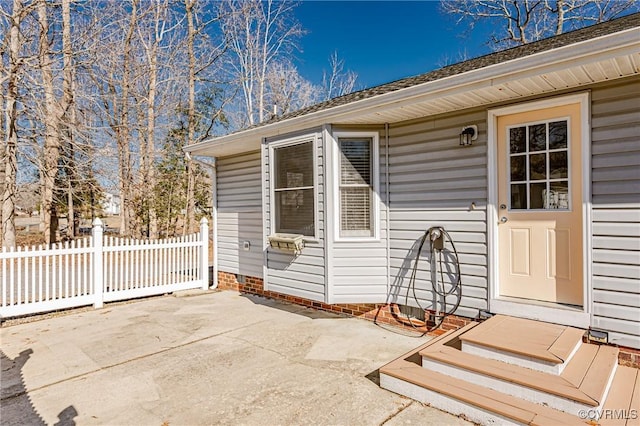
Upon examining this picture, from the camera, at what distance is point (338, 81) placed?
20344 mm

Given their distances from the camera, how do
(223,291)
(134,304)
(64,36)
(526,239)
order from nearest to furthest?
(526,239), (134,304), (223,291), (64,36)

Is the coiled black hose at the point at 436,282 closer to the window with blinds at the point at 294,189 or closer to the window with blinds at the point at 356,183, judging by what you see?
the window with blinds at the point at 356,183

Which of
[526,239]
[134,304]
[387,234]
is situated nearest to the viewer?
[526,239]

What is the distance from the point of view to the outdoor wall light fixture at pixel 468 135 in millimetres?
4004

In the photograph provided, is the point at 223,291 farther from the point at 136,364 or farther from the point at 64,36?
the point at 64,36

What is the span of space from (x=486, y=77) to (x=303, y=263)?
10.4ft

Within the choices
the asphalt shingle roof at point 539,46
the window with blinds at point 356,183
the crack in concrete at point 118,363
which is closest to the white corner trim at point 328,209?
the window with blinds at point 356,183

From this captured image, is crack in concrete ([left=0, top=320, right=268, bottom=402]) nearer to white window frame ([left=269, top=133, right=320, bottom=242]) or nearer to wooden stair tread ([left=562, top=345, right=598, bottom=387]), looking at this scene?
white window frame ([left=269, top=133, right=320, bottom=242])

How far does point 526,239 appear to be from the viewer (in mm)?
3748

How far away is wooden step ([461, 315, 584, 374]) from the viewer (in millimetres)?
2752

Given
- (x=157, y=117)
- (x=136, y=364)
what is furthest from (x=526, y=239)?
(x=157, y=117)

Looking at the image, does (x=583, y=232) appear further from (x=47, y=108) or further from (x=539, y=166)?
(x=47, y=108)

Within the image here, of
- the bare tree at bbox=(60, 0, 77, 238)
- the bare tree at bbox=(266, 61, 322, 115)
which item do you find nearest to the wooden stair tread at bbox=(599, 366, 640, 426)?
the bare tree at bbox=(60, 0, 77, 238)

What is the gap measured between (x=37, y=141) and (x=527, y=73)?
35.6ft
